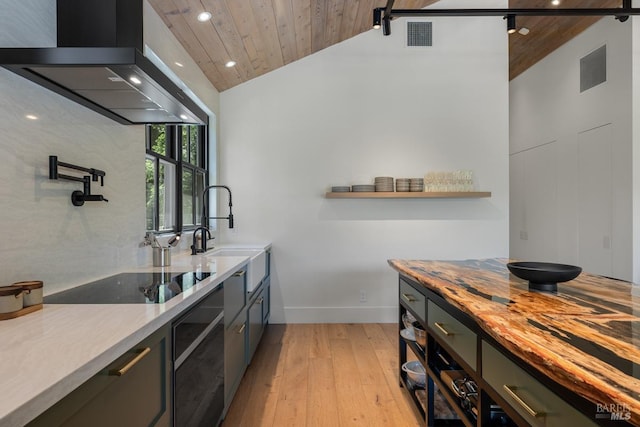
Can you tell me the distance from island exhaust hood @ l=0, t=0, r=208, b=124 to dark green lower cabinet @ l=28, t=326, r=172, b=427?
1.01 meters

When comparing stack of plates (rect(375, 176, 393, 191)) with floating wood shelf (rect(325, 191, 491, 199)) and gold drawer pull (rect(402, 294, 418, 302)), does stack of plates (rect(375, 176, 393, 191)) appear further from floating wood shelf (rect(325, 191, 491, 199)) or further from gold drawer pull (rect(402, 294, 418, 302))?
gold drawer pull (rect(402, 294, 418, 302))

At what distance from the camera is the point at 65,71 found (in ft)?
4.39

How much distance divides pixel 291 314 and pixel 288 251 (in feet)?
2.41

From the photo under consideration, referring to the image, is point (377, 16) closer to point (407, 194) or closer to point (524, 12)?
point (524, 12)

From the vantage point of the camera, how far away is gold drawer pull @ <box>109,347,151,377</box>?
35.4 inches

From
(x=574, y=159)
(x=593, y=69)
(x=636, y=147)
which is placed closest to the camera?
(x=636, y=147)

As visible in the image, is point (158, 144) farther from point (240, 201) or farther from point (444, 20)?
point (444, 20)

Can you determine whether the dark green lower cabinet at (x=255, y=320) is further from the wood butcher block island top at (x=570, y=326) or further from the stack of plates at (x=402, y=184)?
the stack of plates at (x=402, y=184)

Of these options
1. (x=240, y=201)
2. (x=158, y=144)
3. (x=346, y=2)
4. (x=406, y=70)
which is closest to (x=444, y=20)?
(x=406, y=70)

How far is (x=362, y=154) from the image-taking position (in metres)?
4.07

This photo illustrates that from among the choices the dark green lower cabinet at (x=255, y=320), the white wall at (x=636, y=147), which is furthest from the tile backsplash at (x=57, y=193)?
the white wall at (x=636, y=147)

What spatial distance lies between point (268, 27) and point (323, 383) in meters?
3.08

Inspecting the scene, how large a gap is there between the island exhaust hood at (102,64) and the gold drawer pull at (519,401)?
169cm

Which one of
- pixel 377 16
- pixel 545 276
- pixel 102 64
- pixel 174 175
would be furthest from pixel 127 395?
pixel 377 16
